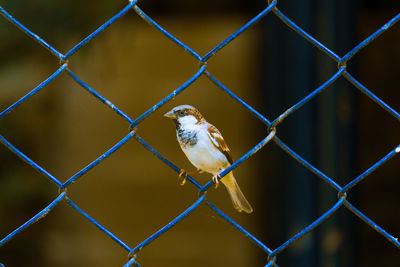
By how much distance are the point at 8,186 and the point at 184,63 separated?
124 cm

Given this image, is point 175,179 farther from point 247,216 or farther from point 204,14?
point 204,14

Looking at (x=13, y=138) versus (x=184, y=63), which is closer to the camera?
(x=13, y=138)

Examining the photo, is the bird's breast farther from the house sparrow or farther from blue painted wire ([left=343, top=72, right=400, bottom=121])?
blue painted wire ([left=343, top=72, right=400, bottom=121])

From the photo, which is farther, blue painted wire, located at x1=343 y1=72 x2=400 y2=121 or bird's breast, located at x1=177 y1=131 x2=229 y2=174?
bird's breast, located at x1=177 y1=131 x2=229 y2=174

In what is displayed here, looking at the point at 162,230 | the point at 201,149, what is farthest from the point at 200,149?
the point at 162,230

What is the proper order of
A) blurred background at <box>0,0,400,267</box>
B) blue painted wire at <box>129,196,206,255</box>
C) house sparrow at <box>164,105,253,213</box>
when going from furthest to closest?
blurred background at <box>0,0,400,267</box> < house sparrow at <box>164,105,253,213</box> < blue painted wire at <box>129,196,206,255</box>

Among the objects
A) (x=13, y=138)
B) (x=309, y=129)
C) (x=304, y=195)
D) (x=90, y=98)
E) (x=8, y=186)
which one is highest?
(x=90, y=98)

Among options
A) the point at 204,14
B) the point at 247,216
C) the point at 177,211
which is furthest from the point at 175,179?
the point at 204,14

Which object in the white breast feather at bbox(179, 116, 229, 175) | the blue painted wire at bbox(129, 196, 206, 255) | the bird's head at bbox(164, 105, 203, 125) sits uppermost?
the bird's head at bbox(164, 105, 203, 125)

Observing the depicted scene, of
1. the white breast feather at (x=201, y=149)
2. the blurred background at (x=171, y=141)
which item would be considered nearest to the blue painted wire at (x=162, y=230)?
the white breast feather at (x=201, y=149)

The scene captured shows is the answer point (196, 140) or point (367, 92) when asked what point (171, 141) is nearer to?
point (196, 140)

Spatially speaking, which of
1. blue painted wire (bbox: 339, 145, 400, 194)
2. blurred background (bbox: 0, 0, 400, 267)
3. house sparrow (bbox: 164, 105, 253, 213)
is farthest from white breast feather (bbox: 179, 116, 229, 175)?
blurred background (bbox: 0, 0, 400, 267)

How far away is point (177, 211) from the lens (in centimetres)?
351

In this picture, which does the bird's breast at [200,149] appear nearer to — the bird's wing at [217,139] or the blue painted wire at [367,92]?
the bird's wing at [217,139]
